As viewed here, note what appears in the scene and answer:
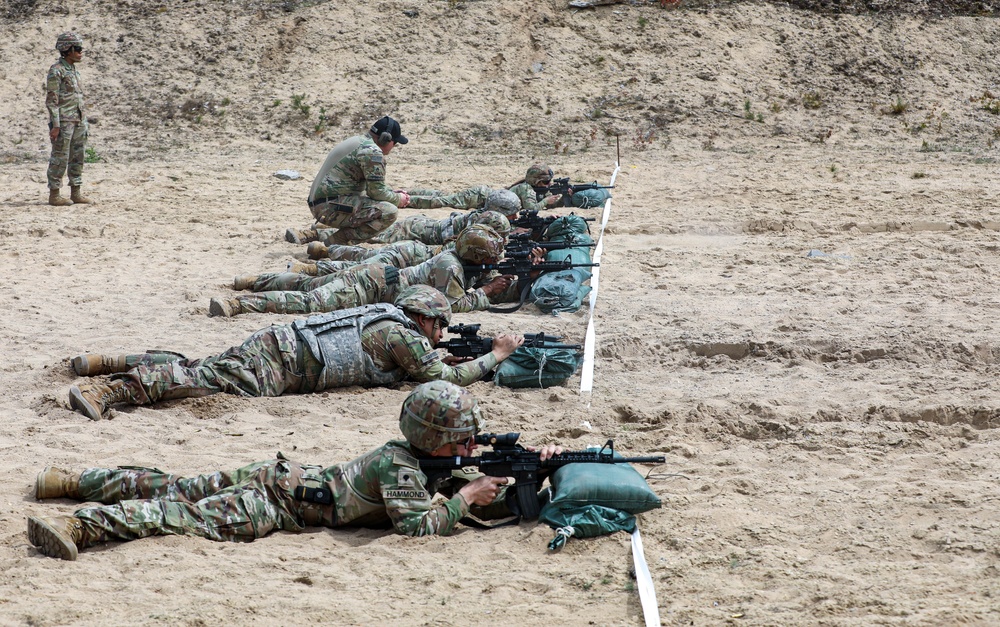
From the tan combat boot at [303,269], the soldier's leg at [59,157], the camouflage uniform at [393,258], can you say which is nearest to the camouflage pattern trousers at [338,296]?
the camouflage uniform at [393,258]

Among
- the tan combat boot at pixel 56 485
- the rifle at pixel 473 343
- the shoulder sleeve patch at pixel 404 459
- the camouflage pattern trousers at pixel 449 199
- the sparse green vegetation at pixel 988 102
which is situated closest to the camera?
the shoulder sleeve patch at pixel 404 459

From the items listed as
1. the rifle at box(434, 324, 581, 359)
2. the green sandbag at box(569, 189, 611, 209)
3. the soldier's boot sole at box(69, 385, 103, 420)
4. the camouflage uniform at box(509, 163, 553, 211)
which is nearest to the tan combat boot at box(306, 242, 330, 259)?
the camouflage uniform at box(509, 163, 553, 211)

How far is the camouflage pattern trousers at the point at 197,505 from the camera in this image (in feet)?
15.3

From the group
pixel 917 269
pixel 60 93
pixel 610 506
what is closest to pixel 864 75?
pixel 917 269

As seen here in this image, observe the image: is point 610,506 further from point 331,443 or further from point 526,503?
point 331,443

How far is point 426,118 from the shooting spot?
18.5m

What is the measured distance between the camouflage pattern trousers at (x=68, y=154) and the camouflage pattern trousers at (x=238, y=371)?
7.42 metres

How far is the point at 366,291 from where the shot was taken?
8.62 meters

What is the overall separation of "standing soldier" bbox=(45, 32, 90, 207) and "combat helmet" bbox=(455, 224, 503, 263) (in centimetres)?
676

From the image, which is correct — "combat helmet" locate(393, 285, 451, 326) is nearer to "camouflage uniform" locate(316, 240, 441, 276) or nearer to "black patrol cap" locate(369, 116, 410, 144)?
"camouflage uniform" locate(316, 240, 441, 276)

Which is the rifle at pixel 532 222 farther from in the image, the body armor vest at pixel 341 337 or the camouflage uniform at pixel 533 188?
the body armor vest at pixel 341 337

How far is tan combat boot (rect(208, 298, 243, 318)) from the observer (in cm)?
846

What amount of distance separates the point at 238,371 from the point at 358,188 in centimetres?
494

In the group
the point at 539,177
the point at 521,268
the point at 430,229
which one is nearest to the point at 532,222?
the point at 430,229
